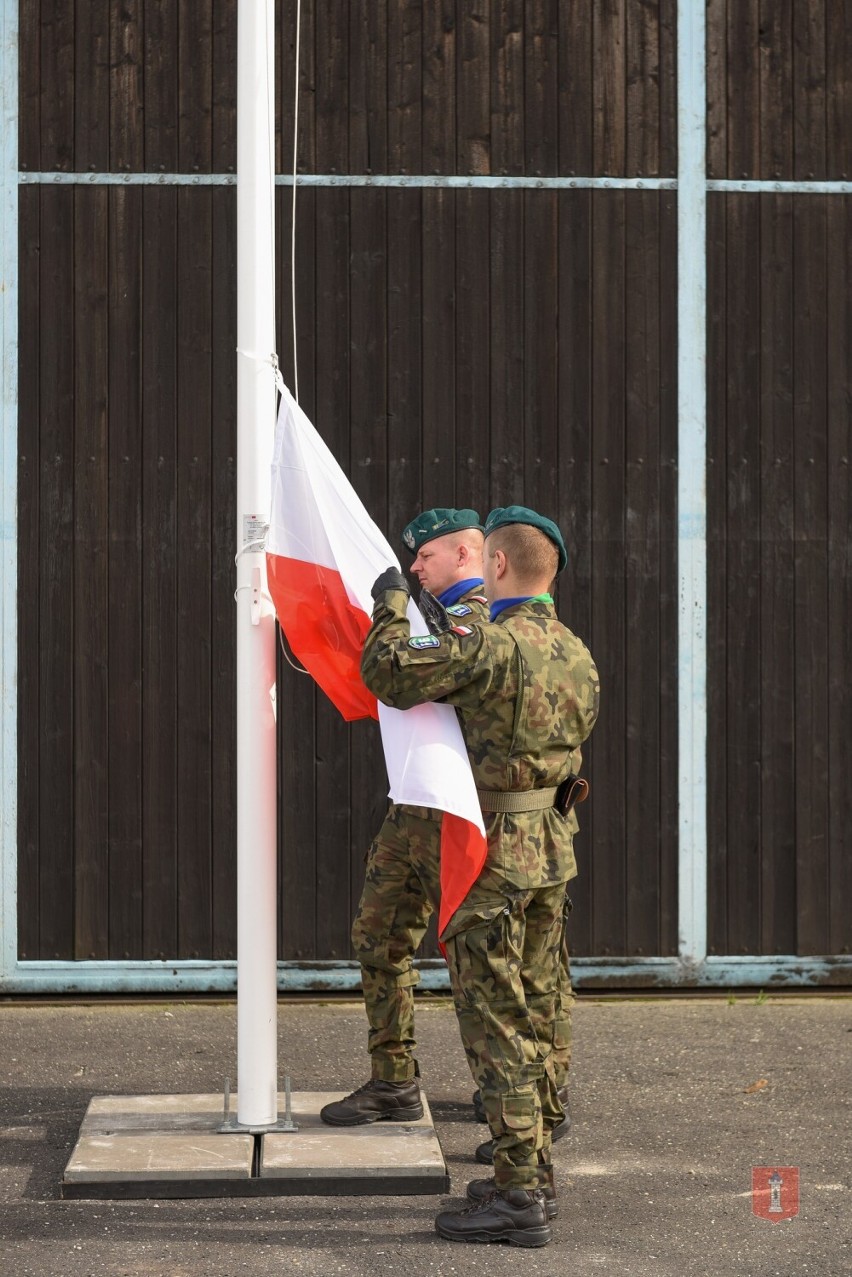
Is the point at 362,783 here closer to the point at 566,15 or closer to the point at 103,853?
the point at 103,853

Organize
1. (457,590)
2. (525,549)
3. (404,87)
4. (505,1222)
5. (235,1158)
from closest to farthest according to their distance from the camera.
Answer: (505,1222) < (525,549) < (235,1158) < (457,590) < (404,87)

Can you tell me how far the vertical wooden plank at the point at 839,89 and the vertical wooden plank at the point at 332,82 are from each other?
2.14 meters

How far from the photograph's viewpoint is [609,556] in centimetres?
711

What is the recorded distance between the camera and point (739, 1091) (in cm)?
571

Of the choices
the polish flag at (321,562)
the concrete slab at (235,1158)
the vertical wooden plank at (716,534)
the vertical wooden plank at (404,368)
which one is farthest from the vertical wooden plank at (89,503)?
the vertical wooden plank at (716,534)

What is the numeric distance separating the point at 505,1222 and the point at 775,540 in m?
3.77

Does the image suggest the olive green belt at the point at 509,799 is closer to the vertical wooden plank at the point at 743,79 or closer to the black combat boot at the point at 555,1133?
the black combat boot at the point at 555,1133

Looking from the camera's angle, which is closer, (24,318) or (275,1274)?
(275,1274)

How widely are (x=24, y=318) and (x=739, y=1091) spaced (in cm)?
429

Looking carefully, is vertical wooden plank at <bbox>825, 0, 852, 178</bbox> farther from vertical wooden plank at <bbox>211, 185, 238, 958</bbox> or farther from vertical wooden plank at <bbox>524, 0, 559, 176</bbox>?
vertical wooden plank at <bbox>211, 185, 238, 958</bbox>

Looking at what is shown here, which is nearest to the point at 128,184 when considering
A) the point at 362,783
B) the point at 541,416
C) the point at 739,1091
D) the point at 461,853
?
the point at 541,416

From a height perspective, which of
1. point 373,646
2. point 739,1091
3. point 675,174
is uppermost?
point 675,174

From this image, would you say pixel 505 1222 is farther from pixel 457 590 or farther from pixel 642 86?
pixel 642 86

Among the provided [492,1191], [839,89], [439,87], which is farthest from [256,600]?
[839,89]
